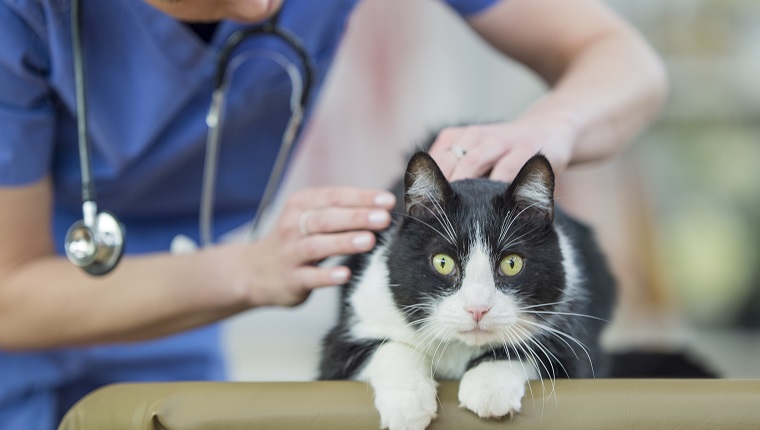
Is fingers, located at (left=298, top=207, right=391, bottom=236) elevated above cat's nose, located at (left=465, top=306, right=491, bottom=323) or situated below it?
above

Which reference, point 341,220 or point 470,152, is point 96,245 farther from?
point 470,152

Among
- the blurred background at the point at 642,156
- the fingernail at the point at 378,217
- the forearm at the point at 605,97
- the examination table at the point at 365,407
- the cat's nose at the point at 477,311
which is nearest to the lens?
the examination table at the point at 365,407

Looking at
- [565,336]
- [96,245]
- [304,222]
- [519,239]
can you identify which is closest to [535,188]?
[519,239]

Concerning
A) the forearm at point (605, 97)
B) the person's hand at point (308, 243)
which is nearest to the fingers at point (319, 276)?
the person's hand at point (308, 243)

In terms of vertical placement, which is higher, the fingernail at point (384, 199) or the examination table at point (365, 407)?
the fingernail at point (384, 199)

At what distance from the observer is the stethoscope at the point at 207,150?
0.92 metres

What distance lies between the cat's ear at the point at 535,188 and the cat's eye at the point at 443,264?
0.26 feet

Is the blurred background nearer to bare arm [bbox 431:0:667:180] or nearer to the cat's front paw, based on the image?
bare arm [bbox 431:0:667:180]

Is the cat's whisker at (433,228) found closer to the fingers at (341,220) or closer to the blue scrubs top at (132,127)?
the fingers at (341,220)

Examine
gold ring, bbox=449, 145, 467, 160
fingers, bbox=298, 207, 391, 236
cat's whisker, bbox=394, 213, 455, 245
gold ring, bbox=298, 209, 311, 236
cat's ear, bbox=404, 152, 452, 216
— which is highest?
gold ring, bbox=449, 145, 467, 160

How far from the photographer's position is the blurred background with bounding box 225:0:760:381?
2596 mm

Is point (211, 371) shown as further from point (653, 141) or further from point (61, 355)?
point (653, 141)

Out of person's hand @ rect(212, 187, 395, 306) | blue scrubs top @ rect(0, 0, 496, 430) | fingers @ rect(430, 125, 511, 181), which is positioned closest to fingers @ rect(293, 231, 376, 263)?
person's hand @ rect(212, 187, 395, 306)

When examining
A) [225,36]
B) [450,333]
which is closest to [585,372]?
[450,333]
